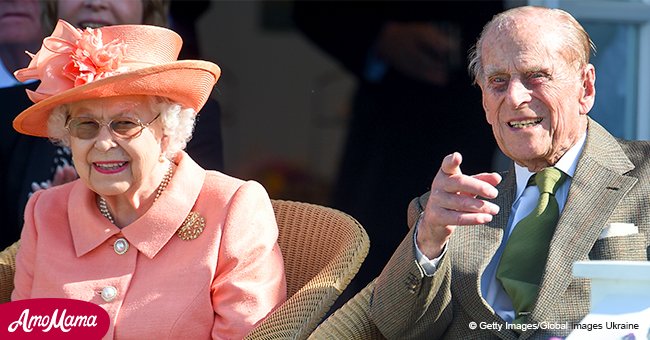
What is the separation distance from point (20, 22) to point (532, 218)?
276 cm

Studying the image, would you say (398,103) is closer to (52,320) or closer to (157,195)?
(157,195)

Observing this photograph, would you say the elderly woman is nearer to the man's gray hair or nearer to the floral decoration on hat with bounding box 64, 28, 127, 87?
the floral decoration on hat with bounding box 64, 28, 127, 87

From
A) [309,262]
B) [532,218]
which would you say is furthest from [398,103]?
[532,218]

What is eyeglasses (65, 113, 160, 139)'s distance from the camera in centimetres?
356

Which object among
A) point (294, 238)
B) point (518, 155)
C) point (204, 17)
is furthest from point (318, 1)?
point (518, 155)

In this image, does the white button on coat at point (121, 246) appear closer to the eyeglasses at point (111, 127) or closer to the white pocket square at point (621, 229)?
the eyeglasses at point (111, 127)

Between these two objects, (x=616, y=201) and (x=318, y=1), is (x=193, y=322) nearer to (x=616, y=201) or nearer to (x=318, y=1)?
(x=616, y=201)

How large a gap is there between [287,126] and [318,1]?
2.84ft

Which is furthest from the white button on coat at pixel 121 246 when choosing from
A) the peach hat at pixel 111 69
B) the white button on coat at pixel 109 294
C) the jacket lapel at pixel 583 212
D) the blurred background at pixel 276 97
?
the blurred background at pixel 276 97

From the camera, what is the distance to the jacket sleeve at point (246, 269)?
3.47m

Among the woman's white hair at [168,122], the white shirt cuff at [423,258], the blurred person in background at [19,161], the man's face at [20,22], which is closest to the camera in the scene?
the white shirt cuff at [423,258]

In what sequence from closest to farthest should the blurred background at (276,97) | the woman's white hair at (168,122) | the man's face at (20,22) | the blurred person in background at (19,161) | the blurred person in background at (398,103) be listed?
the woman's white hair at (168,122) → the blurred person in background at (19,161) → the man's face at (20,22) → the blurred person in background at (398,103) → the blurred background at (276,97)

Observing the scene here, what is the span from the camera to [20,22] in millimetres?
5238

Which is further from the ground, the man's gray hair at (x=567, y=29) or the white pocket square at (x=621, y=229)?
the man's gray hair at (x=567, y=29)
